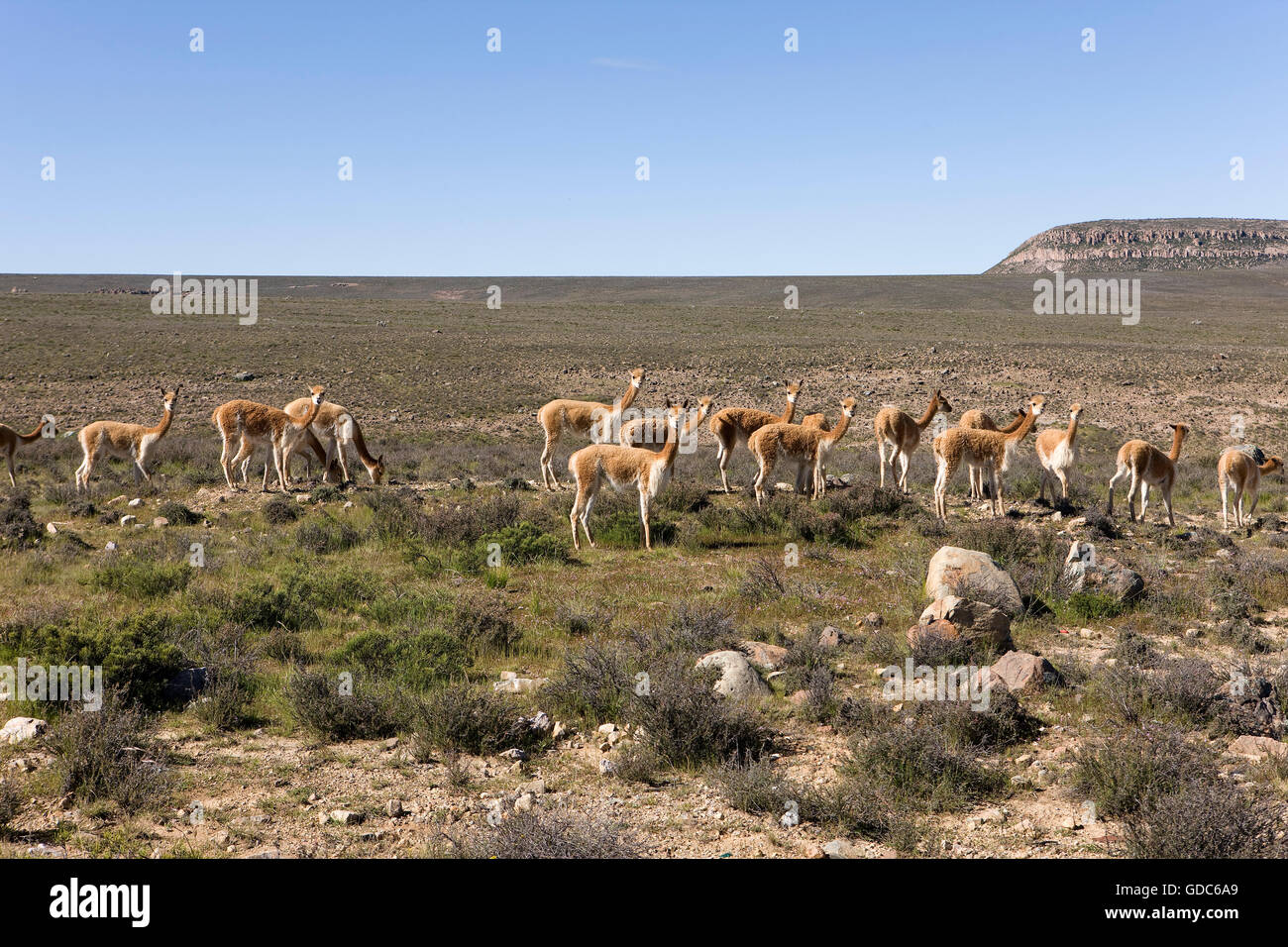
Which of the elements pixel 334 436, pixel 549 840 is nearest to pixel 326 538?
pixel 334 436

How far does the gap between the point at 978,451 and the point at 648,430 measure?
5779mm

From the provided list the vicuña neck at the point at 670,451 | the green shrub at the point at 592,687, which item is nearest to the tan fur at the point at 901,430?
the vicuña neck at the point at 670,451

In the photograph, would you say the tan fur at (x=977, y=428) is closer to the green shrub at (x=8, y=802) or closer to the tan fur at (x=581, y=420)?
the tan fur at (x=581, y=420)

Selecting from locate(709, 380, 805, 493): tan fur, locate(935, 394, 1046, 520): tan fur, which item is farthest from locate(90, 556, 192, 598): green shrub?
locate(935, 394, 1046, 520): tan fur

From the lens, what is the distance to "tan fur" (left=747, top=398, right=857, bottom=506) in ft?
48.2

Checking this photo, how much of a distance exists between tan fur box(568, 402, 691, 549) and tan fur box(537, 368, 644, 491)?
3.46 metres

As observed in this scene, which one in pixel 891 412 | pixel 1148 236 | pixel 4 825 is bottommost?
pixel 4 825

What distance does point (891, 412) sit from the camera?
615 inches

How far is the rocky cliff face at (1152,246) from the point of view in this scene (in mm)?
150750

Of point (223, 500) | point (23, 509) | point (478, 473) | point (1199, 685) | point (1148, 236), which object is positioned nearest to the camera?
point (1199, 685)

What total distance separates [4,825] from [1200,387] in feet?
143

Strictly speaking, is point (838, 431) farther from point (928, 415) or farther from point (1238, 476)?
point (1238, 476)

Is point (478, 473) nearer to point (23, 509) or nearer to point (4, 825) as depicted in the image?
point (23, 509)

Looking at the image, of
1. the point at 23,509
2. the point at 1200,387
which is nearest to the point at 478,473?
the point at 23,509
